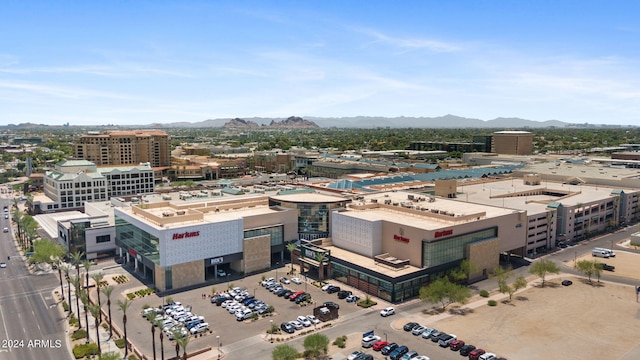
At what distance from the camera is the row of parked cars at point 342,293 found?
76.4 m

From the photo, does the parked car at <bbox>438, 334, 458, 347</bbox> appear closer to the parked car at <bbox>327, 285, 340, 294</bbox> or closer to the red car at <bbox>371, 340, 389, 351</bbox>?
the red car at <bbox>371, 340, 389, 351</bbox>

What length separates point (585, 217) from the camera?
385 ft

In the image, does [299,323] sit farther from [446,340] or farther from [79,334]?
[79,334]

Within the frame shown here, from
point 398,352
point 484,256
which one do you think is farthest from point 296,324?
point 484,256

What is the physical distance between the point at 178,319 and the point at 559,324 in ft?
170

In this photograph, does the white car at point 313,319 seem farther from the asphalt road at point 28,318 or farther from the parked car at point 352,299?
the asphalt road at point 28,318

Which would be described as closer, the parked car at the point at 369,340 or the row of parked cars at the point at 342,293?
the parked car at the point at 369,340

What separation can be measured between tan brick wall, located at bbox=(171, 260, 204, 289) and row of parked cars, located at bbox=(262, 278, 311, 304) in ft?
36.0

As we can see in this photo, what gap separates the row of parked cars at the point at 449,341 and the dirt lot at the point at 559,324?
A: 83.6 inches

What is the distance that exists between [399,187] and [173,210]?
62278mm

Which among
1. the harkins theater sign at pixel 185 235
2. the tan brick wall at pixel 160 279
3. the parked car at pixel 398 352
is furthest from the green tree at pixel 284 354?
the harkins theater sign at pixel 185 235

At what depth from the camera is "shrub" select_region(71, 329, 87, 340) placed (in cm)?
6352

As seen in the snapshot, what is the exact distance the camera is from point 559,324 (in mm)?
67312

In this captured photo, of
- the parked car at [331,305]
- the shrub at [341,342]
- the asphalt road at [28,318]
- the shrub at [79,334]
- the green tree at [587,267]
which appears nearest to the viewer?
the asphalt road at [28,318]
